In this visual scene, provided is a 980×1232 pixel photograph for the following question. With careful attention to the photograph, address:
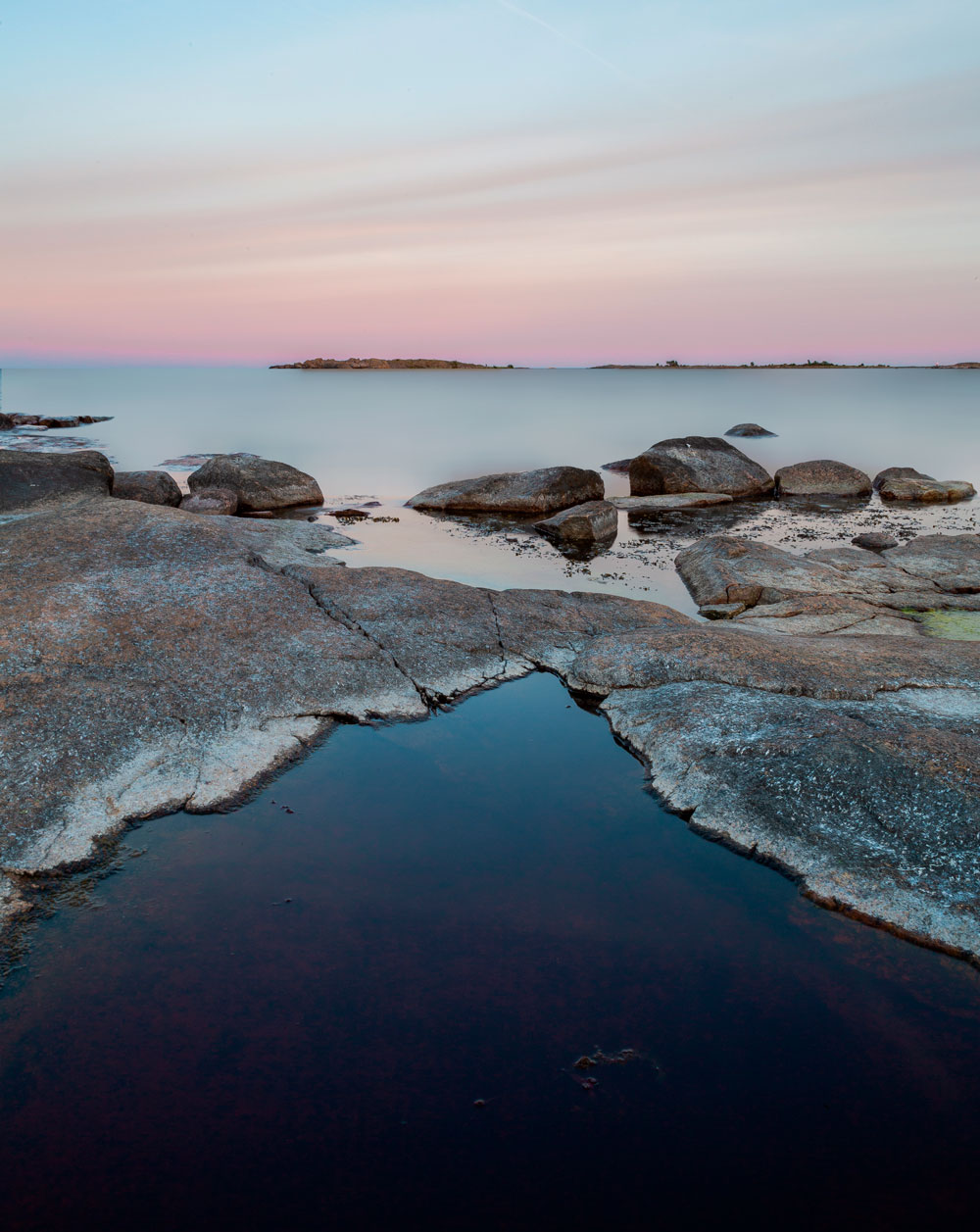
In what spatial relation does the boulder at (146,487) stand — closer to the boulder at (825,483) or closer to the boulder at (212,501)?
the boulder at (212,501)

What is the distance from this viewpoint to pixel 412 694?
34.3 ft

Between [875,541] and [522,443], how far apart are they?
30.0m

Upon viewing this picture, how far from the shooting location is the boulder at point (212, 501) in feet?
82.4

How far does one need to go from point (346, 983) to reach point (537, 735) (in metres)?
4.51

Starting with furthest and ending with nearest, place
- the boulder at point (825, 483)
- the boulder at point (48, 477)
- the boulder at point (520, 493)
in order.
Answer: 1. the boulder at point (825, 483)
2. the boulder at point (520, 493)
3. the boulder at point (48, 477)

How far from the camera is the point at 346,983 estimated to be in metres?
5.98

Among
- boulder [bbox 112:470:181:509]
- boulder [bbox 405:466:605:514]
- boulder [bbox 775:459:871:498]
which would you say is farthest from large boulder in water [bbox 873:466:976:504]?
boulder [bbox 112:470:181:509]

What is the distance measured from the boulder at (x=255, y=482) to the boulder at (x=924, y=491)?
22001 millimetres

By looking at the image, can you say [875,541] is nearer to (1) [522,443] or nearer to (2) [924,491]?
(2) [924,491]

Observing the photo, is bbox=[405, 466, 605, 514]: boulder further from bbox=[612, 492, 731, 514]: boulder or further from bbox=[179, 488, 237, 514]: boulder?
bbox=[179, 488, 237, 514]: boulder

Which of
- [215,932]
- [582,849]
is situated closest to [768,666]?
[582,849]

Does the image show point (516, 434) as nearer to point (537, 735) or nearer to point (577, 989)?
point (537, 735)

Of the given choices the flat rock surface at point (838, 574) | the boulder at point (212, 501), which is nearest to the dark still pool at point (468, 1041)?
the flat rock surface at point (838, 574)

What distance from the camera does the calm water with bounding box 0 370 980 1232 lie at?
4.54 m
